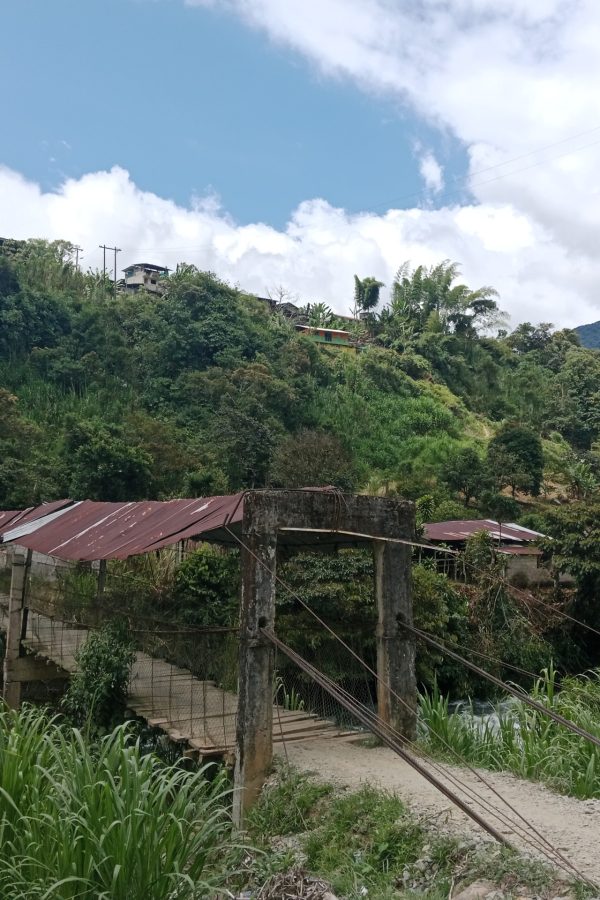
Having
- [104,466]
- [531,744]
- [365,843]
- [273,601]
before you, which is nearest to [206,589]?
[273,601]

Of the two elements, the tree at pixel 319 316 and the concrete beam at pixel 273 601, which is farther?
the tree at pixel 319 316

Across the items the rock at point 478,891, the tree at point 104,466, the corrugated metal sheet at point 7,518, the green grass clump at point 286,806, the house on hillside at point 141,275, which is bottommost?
the green grass clump at point 286,806

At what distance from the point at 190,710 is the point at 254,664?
1.30 metres

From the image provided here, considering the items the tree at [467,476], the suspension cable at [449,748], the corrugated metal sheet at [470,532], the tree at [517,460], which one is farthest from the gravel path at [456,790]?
the tree at [517,460]

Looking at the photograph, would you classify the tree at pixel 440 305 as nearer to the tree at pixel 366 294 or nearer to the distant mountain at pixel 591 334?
the tree at pixel 366 294

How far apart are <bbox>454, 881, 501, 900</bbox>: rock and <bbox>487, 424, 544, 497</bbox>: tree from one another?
23.5 meters

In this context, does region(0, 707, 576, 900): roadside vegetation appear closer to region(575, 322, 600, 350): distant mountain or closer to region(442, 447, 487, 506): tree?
region(442, 447, 487, 506): tree

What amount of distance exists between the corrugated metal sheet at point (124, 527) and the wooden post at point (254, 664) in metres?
0.38

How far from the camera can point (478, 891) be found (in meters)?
3.82

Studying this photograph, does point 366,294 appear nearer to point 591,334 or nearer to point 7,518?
point 7,518

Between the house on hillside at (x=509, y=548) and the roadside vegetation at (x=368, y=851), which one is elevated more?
the house on hillside at (x=509, y=548)

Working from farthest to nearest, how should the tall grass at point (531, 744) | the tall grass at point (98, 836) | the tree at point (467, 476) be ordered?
the tree at point (467, 476) < the tall grass at point (531, 744) < the tall grass at point (98, 836)

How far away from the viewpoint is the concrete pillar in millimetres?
6512

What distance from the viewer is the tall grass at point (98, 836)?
3436 millimetres
